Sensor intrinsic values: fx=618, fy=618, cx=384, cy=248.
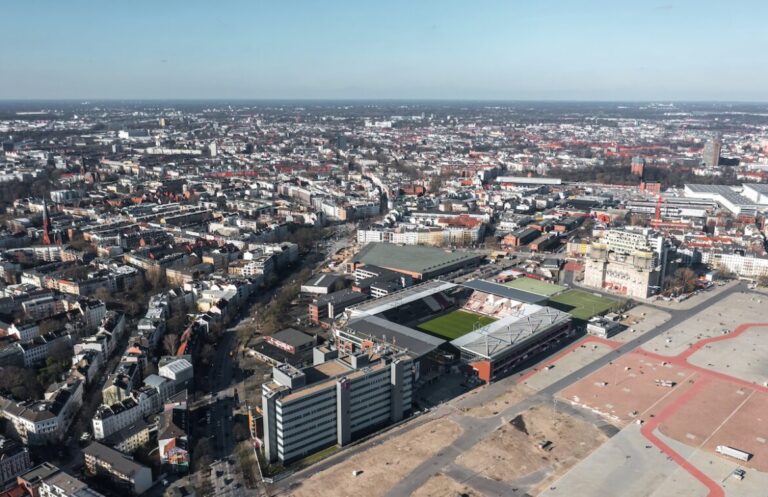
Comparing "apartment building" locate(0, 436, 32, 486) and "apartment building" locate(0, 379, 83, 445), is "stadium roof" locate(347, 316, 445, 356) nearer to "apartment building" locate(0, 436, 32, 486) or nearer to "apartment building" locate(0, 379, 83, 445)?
"apartment building" locate(0, 379, 83, 445)

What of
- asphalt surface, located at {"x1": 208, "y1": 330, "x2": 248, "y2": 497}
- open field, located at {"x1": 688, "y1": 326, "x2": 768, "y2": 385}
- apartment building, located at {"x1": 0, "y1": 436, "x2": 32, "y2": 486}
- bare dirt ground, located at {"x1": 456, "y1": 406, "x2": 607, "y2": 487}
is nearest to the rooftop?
apartment building, located at {"x1": 0, "y1": 436, "x2": 32, "y2": 486}

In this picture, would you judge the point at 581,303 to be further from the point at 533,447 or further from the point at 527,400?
the point at 533,447

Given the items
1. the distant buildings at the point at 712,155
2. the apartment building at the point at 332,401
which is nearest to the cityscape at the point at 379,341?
the apartment building at the point at 332,401

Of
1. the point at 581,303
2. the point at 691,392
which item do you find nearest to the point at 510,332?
the point at 691,392

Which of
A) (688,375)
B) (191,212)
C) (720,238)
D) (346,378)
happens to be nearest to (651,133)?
(720,238)

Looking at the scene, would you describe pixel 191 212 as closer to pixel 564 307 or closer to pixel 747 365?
pixel 564 307

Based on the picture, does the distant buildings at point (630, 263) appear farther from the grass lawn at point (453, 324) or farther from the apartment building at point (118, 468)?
the apartment building at point (118, 468)
